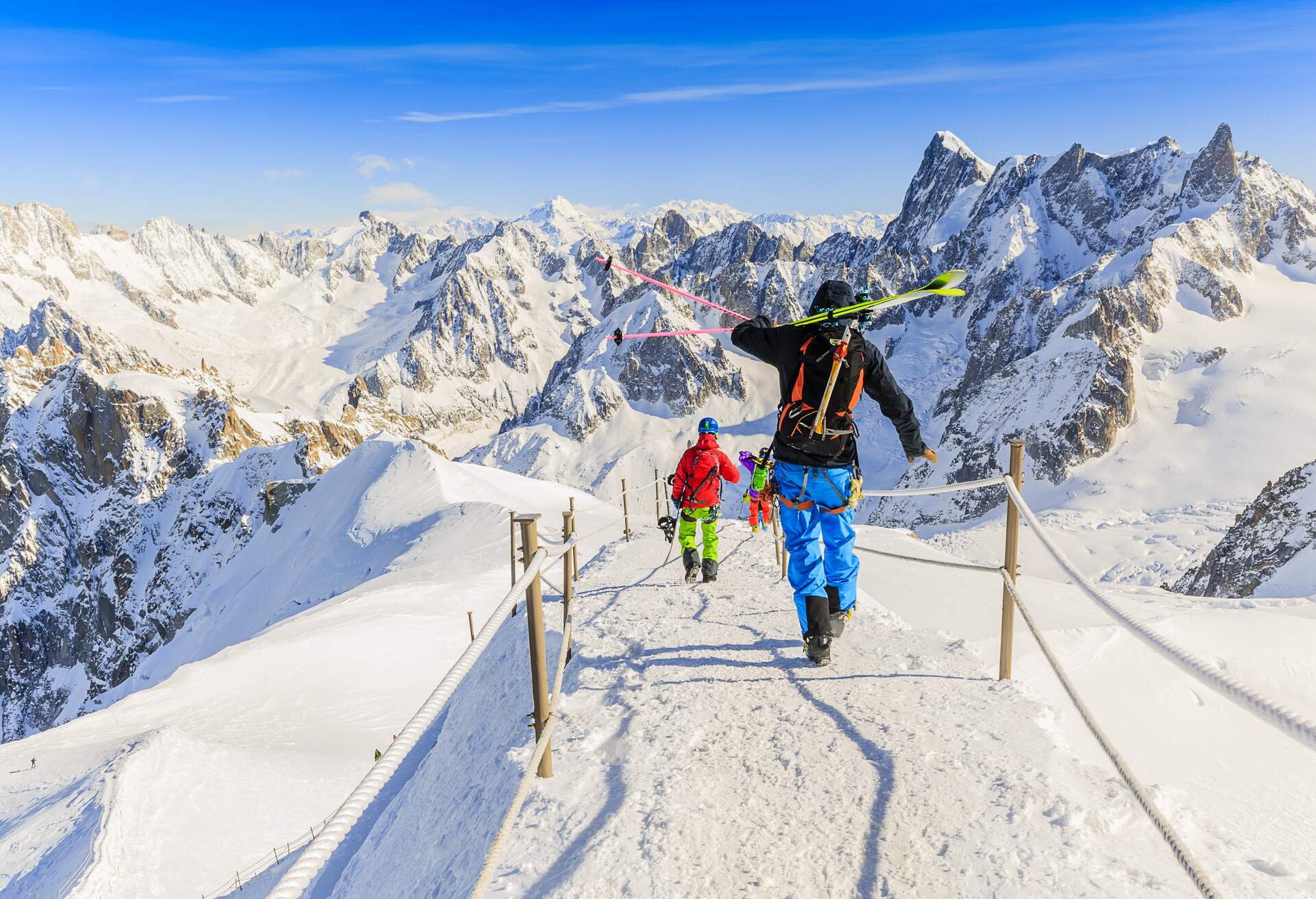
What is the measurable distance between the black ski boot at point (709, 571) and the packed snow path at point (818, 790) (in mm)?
2838

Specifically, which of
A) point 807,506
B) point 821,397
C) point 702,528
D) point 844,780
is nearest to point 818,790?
point 844,780

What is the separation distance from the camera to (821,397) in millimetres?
5789

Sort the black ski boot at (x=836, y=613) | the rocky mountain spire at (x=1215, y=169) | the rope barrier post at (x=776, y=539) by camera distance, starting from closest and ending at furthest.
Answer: the black ski boot at (x=836, y=613) < the rope barrier post at (x=776, y=539) < the rocky mountain spire at (x=1215, y=169)

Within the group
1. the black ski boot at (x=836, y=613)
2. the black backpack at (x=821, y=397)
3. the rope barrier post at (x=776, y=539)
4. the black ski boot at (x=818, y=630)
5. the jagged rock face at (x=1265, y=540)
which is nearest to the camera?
the black backpack at (x=821, y=397)

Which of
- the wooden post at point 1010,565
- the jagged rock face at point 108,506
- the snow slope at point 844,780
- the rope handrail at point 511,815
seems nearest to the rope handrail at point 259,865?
the snow slope at point 844,780

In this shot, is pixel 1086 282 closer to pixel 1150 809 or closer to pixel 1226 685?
pixel 1150 809

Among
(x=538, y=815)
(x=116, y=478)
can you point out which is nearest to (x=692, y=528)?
(x=538, y=815)

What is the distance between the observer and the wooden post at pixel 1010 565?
18.2ft

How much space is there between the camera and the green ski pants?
9891 mm

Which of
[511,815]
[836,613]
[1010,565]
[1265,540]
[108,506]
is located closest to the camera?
[511,815]

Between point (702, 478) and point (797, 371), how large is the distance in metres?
4.47

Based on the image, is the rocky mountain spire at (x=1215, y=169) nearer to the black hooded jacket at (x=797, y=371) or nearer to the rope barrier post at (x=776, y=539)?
the rope barrier post at (x=776, y=539)

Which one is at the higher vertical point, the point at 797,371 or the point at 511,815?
the point at 797,371

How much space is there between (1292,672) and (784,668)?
6.57m
